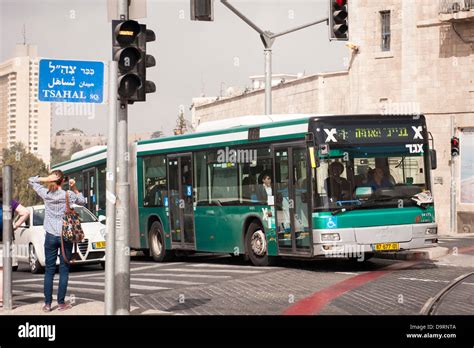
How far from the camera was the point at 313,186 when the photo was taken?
748 inches

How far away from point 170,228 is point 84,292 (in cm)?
795

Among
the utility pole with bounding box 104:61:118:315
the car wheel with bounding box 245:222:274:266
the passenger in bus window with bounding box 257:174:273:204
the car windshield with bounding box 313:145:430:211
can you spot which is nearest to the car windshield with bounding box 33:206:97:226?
the car wheel with bounding box 245:222:274:266

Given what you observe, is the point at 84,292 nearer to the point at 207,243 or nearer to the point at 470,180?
the point at 207,243

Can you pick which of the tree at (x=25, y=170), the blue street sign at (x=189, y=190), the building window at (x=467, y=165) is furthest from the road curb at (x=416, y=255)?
the tree at (x=25, y=170)

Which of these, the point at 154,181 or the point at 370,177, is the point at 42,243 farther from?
the point at 370,177

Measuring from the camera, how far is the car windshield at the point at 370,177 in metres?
19.0

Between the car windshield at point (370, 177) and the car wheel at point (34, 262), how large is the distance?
7.17 meters

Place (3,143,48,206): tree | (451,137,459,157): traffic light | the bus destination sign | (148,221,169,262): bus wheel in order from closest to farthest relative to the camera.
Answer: the bus destination sign, (148,221,169,262): bus wheel, (451,137,459,157): traffic light, (3,143,48,206): tree

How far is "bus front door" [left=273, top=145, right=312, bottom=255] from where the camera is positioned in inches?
759

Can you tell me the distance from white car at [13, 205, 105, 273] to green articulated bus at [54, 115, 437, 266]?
2.30m

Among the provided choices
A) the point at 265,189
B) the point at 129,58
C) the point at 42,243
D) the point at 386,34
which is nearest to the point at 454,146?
the point at 386,34

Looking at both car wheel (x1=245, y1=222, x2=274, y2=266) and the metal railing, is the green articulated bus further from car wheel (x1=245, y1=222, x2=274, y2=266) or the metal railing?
the metal railing

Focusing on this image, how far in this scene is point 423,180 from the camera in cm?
1983

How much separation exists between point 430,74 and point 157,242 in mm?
19334
